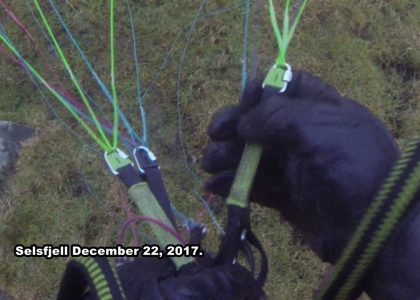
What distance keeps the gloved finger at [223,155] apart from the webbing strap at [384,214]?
0.29 m

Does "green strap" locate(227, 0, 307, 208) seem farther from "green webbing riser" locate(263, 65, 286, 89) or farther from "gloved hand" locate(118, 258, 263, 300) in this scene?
"gloved hand" locate(118, 258, 263, 300)

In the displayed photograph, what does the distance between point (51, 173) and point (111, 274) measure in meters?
1.06

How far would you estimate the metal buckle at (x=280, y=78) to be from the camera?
898 mm

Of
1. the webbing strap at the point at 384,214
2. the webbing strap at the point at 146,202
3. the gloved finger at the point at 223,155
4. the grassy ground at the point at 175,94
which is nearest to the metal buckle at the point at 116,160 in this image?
the webbing strap at the point at 146,202

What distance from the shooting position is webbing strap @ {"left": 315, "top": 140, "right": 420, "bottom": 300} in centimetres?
70

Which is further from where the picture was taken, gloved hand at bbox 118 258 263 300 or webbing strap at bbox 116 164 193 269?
webbing strap at bbox 116 164 193 269

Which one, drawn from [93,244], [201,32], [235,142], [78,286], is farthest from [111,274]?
[201,32]

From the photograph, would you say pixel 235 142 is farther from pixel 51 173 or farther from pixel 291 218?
pixel 51 173

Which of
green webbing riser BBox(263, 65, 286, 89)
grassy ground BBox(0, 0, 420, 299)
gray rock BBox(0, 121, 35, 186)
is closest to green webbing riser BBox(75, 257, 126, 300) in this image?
green webbing riser BBox(263, 65, 286, 89)

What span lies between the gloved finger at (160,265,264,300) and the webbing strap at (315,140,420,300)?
175 millimetres

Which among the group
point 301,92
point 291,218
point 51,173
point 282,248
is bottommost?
point 282,248

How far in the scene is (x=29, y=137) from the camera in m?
1.76

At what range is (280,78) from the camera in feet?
2.97

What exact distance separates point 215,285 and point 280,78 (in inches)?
14.5
